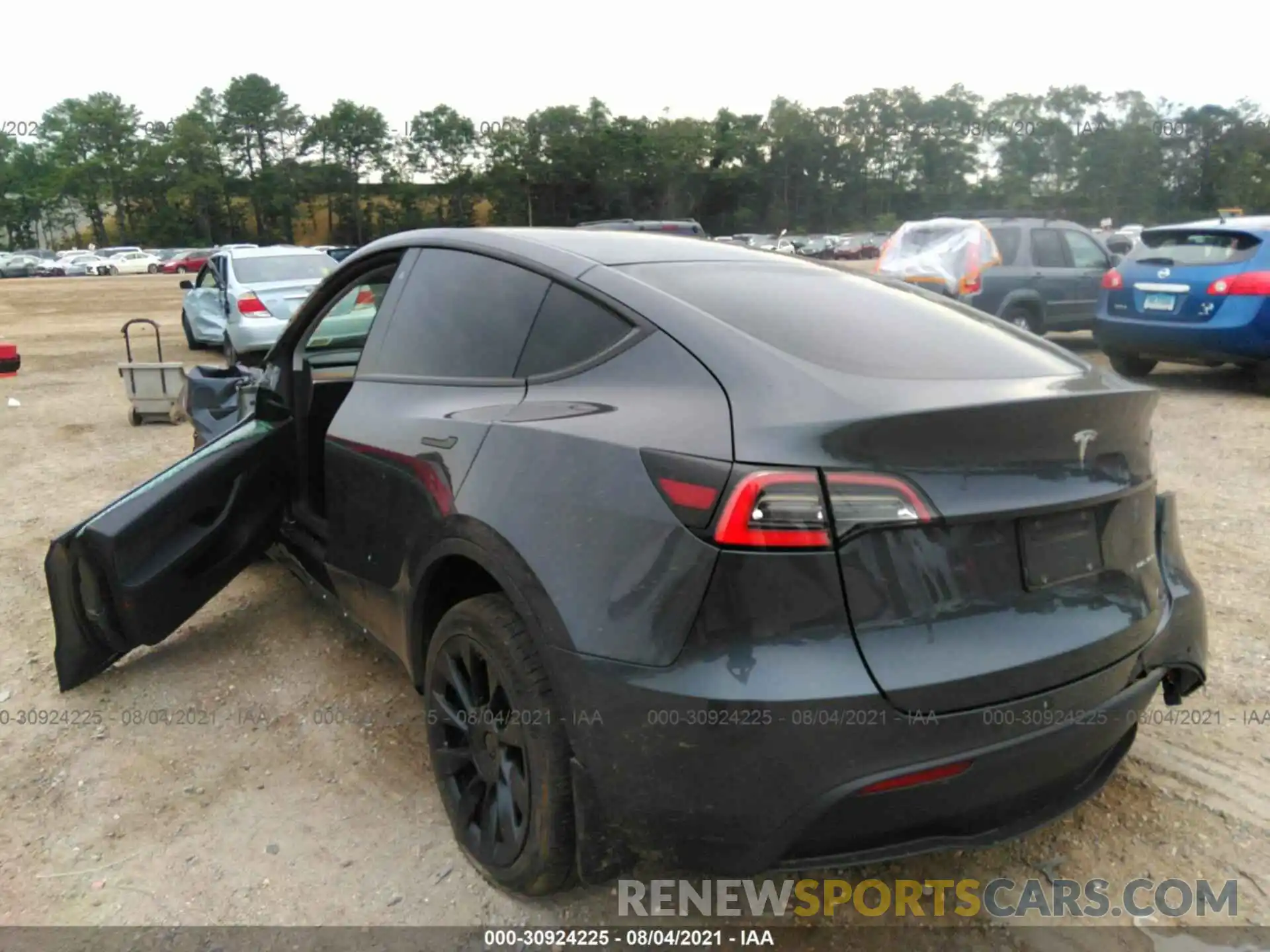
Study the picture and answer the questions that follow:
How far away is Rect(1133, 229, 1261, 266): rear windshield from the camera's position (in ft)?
28.2

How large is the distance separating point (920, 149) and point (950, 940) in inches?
3191

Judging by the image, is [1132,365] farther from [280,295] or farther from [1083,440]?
[280,295]

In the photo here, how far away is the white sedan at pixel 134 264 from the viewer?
54894 millimetres

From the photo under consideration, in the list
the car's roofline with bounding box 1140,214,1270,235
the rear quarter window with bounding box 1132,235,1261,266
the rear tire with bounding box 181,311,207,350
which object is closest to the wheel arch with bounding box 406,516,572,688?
the rear quarter window with bounding box 1132,235,1261,266

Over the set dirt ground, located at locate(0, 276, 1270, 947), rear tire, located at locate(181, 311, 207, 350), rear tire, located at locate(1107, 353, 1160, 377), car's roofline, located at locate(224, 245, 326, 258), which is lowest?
dirt ground, located at locate(0, 276, 1270, 947)

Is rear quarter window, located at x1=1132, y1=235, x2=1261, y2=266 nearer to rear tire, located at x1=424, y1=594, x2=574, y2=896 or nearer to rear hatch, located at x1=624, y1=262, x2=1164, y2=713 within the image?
rear hatch, located at x1=624, y1=262, x2=1164, y2=713

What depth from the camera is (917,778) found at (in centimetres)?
188

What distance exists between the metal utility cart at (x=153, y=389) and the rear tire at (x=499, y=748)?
7272 mm

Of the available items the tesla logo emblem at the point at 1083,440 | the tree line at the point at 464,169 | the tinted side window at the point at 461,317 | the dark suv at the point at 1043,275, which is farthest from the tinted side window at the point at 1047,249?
the tree line at the point at 464,169

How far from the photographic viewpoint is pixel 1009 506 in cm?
195

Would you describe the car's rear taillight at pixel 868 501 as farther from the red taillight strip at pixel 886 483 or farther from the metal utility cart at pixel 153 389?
the metal utility cart at pixel 153 389

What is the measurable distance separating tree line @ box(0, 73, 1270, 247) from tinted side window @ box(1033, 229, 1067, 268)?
46.1m

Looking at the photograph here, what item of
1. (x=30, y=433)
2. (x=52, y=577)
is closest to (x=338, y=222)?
(x=30, y=433)

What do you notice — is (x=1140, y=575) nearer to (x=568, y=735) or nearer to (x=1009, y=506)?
(x=1009, y=506)
